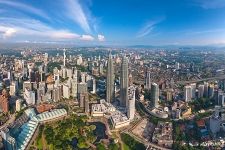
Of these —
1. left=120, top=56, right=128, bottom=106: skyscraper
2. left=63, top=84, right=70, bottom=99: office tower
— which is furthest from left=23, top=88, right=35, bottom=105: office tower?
left=120, top=56, right=128, bottom=106: skyscraper

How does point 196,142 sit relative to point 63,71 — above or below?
below

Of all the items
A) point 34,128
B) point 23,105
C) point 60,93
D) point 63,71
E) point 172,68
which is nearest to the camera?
point 34,128

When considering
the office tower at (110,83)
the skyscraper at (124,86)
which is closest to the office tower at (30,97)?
the office tower at (110,83)

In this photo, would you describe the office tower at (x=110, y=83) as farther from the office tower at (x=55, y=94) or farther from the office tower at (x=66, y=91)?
the office tower at (x=55, y=94)

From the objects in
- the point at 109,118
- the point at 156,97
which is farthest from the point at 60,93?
the point at 156,97

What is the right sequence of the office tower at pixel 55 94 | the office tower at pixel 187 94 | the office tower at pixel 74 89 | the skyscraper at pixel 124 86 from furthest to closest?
the office tower at pixel 74 89 < the office tower at pixel 55 94 < the office tower at pixel 187 94 < the skyscraper at pixel 124 86

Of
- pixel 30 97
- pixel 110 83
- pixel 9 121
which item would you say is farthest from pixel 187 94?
pixel 9 121

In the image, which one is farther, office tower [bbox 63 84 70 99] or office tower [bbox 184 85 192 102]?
office tower [bbox 63 84 70 99]

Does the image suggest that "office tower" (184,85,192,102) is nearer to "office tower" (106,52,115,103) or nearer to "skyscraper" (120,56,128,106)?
"skyscraper" (120,56,128,106)

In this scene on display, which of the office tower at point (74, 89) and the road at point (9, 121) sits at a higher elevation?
the office tower at point (74, 89)

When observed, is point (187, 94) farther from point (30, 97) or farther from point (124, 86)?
point (30, 97)

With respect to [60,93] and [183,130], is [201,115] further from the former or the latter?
[60,93]
